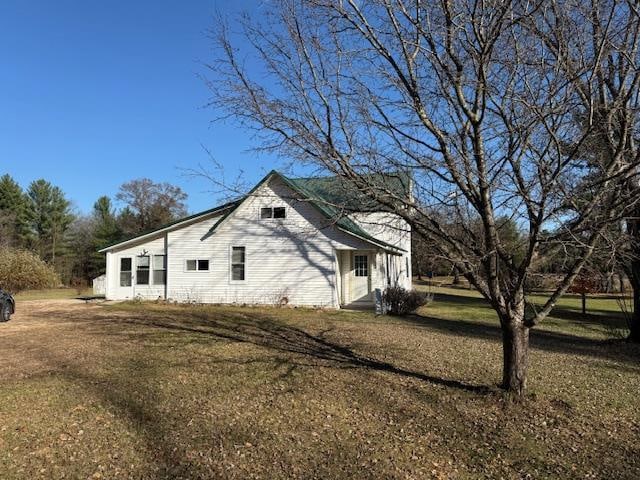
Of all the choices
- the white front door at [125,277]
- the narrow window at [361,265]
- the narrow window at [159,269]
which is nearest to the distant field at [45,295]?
the white front door at [125,277]

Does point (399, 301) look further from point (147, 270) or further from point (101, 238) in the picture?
point (101, 238)

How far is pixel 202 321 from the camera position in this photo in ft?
44.3

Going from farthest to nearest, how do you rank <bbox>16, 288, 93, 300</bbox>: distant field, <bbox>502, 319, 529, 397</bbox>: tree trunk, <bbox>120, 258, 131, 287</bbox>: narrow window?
<bbox>16, 288, 93, 300</bbox>: distant field < <bbox>120, 258, 131, 287</bbox>: narrow window < <bbox>502, 319, 529, 397</bbox>: tree trunk

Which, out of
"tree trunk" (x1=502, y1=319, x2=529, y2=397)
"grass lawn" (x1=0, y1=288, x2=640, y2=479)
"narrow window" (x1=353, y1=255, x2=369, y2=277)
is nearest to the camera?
"grass lawn" (x1=0, y1=288, x2=640, y2=479)

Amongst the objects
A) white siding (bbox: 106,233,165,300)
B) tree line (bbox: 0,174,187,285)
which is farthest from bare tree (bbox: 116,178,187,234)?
white siding (bbox: 106,233,165,300)

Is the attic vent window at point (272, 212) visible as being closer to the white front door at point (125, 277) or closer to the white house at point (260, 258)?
the white house at point (260, 258)

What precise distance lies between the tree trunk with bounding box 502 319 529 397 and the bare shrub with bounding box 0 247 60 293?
28415mm

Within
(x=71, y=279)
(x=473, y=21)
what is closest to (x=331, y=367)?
(x=473, y=21)

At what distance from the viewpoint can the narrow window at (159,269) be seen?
20312mm

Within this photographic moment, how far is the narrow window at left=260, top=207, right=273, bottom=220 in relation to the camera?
19297mm

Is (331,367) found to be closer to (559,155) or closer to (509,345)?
(509,345)

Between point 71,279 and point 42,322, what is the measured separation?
1329 inches

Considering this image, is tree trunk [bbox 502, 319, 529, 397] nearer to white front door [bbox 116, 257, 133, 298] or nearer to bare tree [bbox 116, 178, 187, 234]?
white front door [bbox 116, 257, 133, 298]

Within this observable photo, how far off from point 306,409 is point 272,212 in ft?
46.0
